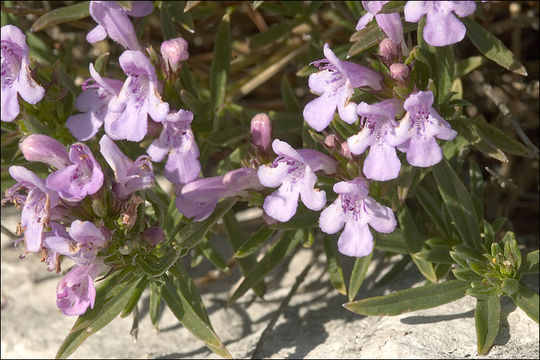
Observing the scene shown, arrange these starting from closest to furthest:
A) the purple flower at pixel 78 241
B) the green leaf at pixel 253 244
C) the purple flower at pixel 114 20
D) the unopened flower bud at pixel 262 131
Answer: the purple flower at pixel 78 241
the unopened flower bud at pixel 262 131
the purple flower at pixel 114 20
the green leaf at pixel 253 244

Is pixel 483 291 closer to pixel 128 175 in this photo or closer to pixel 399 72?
pixel 399 72

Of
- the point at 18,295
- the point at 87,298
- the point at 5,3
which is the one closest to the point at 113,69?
the point at 5,3

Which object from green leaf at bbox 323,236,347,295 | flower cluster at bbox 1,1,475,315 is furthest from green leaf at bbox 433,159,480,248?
green leaf at bbox 323,236,347,295

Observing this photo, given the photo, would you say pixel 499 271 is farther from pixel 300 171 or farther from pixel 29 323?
pixel 29 323

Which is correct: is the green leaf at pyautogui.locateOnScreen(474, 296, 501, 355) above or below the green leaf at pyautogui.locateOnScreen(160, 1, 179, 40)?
below

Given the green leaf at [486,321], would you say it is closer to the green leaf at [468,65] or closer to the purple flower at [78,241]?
the green leaf at [468,65]

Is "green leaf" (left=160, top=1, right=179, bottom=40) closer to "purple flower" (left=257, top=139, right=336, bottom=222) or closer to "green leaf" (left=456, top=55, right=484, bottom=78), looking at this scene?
"purple flower" (left=257, top=139, right=336, bottom=222)

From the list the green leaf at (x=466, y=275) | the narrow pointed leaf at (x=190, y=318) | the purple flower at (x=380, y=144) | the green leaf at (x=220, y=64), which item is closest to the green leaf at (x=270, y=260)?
the narrow pointed leaf at (x=190, y=318)
